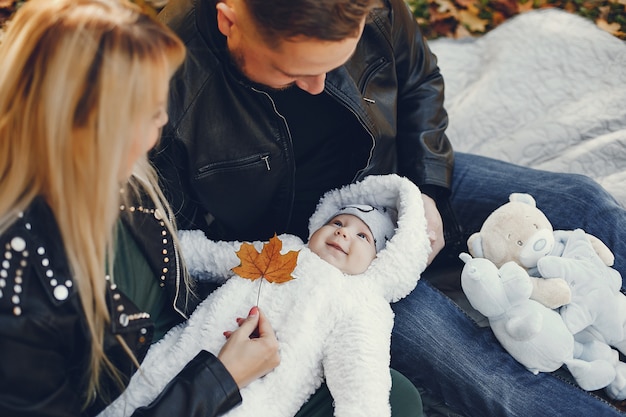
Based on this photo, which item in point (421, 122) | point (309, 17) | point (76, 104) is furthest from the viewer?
point (421, 122)

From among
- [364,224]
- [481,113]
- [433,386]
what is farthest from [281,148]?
[481,113]

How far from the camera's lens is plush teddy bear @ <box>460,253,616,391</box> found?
1505mm

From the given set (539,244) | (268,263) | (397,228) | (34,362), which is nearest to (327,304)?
(268,263)

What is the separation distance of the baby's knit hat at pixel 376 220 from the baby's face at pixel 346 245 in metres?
0.03

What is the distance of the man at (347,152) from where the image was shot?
137 centimetres

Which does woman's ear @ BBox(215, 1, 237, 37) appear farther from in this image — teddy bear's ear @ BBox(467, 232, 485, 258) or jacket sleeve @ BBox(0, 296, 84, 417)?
teddy bear's ear @ BBox(467, 232, 485, 258)

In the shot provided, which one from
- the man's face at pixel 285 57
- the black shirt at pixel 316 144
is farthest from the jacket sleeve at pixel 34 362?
the black shirt at pixel 316 144

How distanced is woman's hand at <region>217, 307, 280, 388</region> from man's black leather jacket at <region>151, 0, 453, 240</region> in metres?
0.35

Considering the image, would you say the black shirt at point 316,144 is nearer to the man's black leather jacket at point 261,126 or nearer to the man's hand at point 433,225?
Result: the man's black leather jacket at point 261,126

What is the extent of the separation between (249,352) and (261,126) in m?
0.52

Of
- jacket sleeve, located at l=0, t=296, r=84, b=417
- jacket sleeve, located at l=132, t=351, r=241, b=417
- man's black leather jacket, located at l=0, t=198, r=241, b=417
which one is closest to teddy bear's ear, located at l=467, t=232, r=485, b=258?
jacket sleeve, located at l=132, t=351, r=241, b=417

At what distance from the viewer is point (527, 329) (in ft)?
4.88

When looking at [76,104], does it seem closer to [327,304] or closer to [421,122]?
[327,304]

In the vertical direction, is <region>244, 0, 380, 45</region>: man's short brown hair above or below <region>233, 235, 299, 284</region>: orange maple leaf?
above
